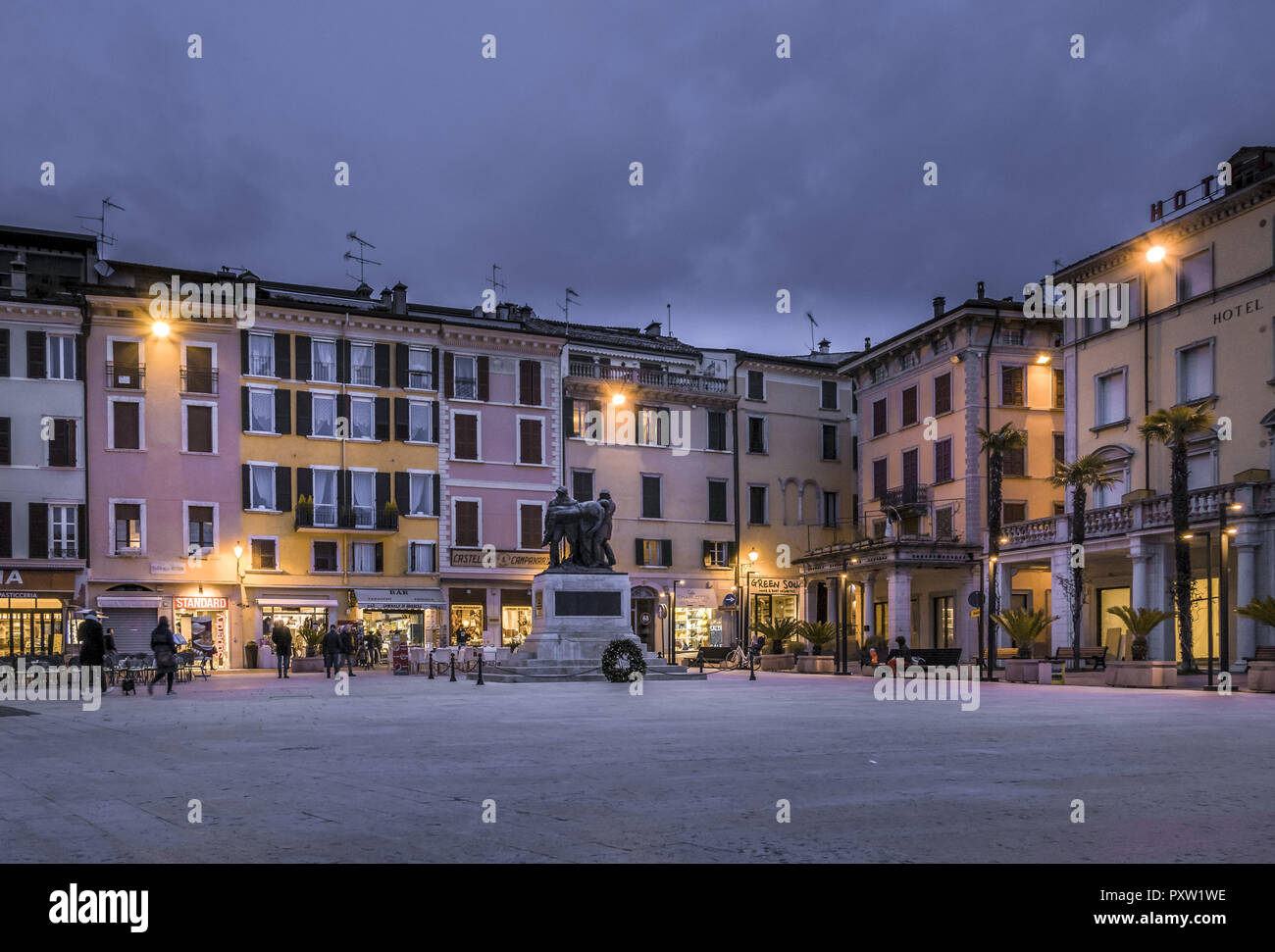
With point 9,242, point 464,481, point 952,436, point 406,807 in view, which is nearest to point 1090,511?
point 952,436

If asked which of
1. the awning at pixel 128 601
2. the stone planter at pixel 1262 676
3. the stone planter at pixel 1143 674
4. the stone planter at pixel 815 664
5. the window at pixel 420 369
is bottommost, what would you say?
the stone planter at pixel 815 664

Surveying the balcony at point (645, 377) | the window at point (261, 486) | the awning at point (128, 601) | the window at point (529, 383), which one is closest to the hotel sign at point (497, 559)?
the window at point (529, 383)

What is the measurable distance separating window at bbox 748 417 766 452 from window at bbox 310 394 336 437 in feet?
63.8

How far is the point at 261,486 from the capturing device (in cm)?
4938

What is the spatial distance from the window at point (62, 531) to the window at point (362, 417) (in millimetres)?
10765

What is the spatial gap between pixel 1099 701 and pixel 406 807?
55.4 feet

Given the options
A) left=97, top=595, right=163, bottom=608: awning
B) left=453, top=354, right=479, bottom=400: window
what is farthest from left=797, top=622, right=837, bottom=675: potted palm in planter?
left=97, top=595, right=163, bottom=608: awning

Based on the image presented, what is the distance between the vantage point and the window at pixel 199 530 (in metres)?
47.8

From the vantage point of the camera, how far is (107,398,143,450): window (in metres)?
47.1

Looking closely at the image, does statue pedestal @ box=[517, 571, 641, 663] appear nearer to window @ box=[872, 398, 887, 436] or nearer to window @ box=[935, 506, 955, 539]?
window @ box=[935, 506, 955, 539]

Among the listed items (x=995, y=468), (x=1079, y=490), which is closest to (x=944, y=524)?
(x=995, y=468)

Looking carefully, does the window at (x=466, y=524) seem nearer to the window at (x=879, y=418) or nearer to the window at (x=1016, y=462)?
the window at (x=879, y=418)

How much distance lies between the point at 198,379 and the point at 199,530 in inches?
227
